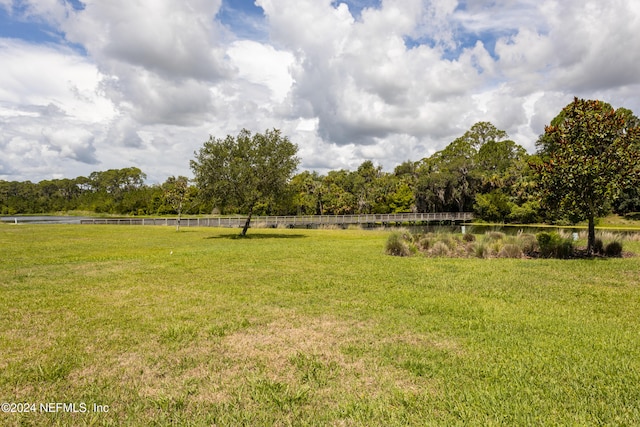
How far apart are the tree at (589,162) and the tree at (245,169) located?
709 inches

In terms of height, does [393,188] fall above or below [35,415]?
above

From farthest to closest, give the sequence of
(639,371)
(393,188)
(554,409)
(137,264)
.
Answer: (393,188), (137,264), (639,371), (554,409)

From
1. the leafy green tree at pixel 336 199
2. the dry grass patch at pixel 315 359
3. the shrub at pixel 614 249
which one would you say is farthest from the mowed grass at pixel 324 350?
the leafy green tree at pixel 336 199

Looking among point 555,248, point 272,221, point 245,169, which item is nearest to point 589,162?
point 555,248

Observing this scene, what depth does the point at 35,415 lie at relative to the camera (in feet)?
12.6

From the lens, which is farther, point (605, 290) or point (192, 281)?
point (192, 281)

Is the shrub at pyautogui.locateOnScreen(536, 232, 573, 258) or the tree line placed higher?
the tree line

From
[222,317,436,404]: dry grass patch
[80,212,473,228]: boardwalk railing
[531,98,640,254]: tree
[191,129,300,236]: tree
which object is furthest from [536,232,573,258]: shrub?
[80,212,473,228]: boardwalk railing

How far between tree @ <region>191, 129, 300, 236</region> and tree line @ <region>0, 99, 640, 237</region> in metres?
0.08

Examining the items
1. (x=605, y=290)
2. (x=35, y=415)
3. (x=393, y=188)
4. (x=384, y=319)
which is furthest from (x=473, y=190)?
(x=35, y=415)

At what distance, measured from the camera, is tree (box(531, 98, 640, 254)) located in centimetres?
1507

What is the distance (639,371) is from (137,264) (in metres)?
14.5

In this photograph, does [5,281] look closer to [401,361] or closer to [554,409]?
[401,361]

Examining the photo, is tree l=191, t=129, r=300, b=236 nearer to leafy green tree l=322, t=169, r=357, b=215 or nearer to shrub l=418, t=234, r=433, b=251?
shrub l=418, t=234, r=433, b=251
